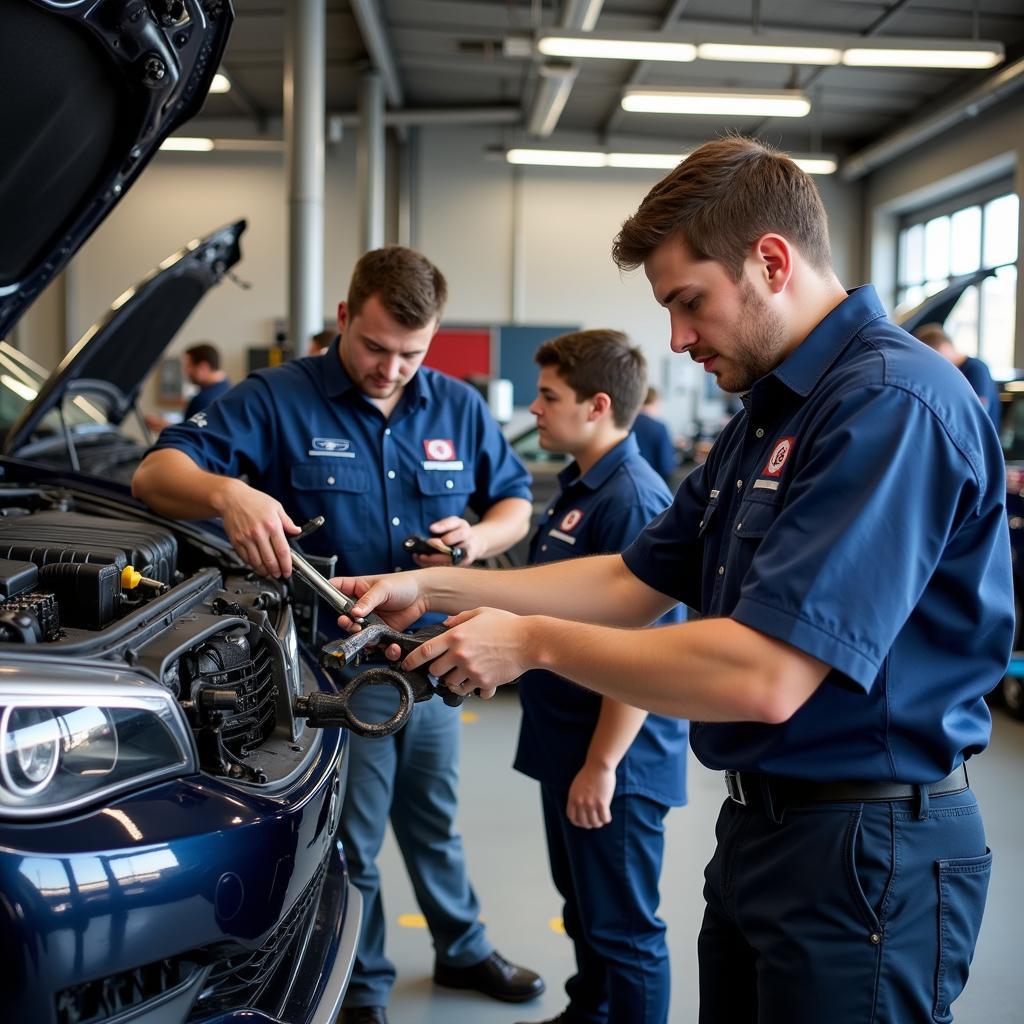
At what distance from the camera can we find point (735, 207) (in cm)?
129

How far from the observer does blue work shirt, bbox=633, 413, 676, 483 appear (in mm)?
6070

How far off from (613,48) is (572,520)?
19.7ft

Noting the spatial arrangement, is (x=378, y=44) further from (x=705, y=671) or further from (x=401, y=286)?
(x=705, y=671)

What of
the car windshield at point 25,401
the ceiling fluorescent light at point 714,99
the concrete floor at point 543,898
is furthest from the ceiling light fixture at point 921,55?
the car windshield at point 25,401

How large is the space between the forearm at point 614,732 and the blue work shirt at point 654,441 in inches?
161

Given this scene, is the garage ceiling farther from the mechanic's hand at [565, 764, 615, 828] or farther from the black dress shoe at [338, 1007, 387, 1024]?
the black dress shoe at [338, 1007, 387, 1024]

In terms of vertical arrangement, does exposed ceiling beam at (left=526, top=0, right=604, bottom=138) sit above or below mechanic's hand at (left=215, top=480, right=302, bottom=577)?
above

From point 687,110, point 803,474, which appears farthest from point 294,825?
point 687,110

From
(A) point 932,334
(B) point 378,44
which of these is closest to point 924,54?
(A) point 932,334

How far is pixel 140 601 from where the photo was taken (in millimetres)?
1748

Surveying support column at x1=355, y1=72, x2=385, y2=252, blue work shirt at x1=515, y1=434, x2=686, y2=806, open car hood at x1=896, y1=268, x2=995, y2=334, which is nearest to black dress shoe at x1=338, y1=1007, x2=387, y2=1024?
blue work shirt at x1=515, y1=434, x2=686, y2=806

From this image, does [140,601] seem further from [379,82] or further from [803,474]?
[379,82]

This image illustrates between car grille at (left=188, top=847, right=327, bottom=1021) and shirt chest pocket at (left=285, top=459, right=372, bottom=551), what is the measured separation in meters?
0.85

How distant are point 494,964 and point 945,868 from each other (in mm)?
1529
